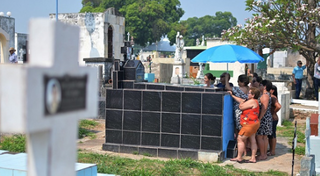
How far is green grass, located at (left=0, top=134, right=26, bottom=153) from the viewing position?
26.0 feet

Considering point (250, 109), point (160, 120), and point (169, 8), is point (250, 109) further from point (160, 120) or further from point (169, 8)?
point (169, 8)

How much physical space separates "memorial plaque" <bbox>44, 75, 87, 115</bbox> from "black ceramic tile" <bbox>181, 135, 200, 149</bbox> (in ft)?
17.7

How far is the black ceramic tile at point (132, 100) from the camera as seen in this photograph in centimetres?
825

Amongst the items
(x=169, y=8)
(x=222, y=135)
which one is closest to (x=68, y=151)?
(x=222, y=135)

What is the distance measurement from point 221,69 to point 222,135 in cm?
2061

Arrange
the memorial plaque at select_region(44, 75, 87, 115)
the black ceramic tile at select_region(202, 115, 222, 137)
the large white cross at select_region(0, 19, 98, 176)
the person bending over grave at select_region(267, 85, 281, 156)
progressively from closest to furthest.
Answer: the large white cross at select_region(0, 19, 98, 176) → the memorial plaque at select_region(44, 75, 87, 115) → the black ceramic tile at select_region(202, 115, 222, 137) → the person bending over grave at select_region(267, 85, 281, 156)

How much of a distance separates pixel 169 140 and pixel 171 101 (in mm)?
Result: 700

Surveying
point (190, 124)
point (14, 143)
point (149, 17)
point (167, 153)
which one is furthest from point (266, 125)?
point (149, 17)

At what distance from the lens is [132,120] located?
832cm

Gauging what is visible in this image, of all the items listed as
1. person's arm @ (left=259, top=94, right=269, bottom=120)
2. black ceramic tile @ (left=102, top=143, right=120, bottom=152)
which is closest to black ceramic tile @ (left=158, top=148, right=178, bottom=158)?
black ceramic tile @ (left=102, top=143, right=120, bottom=152)

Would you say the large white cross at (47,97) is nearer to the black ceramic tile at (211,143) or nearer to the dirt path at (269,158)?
the dirt path at (269,158)

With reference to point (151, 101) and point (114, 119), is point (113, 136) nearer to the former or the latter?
point (114, 119)

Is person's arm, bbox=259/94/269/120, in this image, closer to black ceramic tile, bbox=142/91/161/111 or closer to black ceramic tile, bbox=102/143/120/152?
black ceramic tile, bbox=142/91/161/111

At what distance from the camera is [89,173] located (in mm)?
4684
